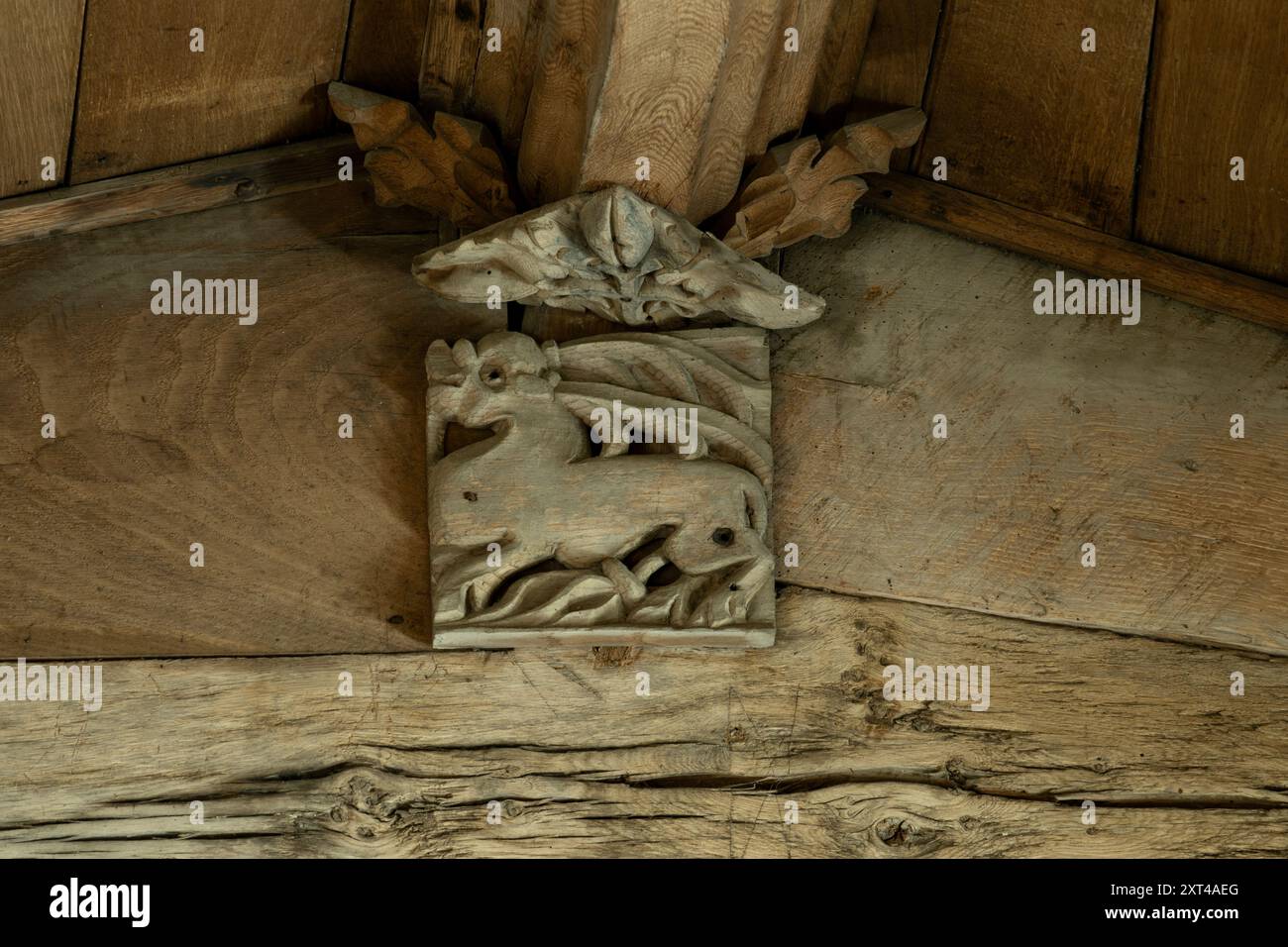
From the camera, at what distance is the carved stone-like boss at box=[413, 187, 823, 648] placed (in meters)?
1.55

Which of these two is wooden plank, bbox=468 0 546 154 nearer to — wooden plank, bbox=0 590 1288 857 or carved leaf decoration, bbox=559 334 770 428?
carved leaf decoration, bbox=559 334 770 428

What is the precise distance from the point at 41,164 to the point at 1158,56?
4.54 ft

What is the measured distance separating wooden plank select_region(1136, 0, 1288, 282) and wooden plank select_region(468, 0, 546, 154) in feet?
2.53

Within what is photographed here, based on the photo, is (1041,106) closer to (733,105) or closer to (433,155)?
(733,105)

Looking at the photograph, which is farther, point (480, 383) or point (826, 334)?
point (826, 334)

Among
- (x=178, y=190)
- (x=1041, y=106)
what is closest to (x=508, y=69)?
(x=178, y=190)

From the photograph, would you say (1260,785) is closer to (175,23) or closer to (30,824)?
(30,824)

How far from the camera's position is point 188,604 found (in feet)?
5.27

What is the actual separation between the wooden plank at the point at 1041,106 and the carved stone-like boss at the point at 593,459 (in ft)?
1.10

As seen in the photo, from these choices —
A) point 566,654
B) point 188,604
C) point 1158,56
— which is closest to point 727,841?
point 566,654

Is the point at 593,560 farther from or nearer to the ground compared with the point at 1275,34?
nearer to the ground

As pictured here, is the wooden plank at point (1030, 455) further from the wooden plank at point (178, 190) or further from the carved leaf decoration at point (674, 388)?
the wooden plank at point (178, 190)

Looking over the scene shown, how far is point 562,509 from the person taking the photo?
156 cm

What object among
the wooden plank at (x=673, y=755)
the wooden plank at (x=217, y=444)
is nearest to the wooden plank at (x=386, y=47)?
the wooden plank at (x=217, y=444)
